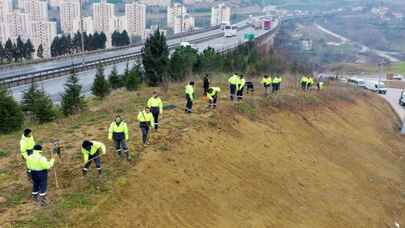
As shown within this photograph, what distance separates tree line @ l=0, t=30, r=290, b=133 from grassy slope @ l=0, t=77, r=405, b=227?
4.11 feet

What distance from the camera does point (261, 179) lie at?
16547mm

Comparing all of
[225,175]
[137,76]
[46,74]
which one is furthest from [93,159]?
[46,74]

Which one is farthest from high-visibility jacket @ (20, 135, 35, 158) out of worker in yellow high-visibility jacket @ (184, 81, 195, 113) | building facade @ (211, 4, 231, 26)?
building facade @ (211, 4, 231, 26)

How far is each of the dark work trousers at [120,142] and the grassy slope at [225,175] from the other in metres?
0.52

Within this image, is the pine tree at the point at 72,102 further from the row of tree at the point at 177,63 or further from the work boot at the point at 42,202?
the work boot at the point at 42,202

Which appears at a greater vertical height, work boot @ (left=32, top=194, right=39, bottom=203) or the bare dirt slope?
work boot @ (left=32, top=194, right=39, bottom=203)

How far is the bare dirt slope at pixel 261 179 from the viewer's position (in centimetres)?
1265

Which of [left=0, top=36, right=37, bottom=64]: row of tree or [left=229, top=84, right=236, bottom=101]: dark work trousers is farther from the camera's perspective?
[left=0, top=36, right=37, bottom=64]: row of tree

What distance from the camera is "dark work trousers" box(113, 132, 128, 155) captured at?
13543 mm

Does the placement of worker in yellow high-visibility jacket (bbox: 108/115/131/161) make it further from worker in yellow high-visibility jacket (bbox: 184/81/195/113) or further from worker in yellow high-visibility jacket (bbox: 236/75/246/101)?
worker in yellow high-visibility jacket (bbox: 236/75/246/101)

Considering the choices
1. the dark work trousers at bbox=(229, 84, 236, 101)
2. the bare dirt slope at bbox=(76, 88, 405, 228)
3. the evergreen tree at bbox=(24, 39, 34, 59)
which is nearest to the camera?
the bare dirt slope at bbox=(76, 88, 405, 228)

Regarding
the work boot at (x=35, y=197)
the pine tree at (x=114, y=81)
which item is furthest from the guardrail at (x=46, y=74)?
the work boot at (x=35, y=197)

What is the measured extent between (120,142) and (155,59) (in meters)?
16.7

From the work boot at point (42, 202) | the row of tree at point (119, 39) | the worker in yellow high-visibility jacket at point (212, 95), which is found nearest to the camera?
the work boot at point (42, 202)
